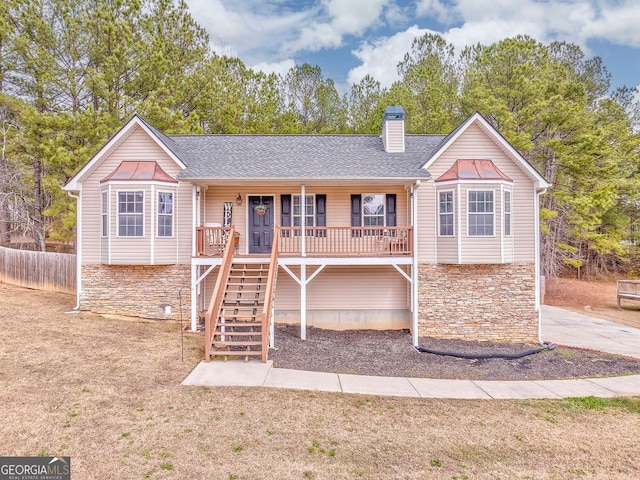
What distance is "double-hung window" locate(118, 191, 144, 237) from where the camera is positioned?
11.9 metres

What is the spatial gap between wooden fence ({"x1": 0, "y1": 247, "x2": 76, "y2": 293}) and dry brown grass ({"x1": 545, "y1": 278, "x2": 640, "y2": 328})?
2440 cm

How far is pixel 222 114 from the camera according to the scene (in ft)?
77.5

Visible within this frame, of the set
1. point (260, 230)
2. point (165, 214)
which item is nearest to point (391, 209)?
point (260, 230)

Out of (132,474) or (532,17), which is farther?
(532,17)

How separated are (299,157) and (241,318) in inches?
256

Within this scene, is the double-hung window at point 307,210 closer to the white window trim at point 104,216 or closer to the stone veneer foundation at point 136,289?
the stone veneer foundation at point 136,289

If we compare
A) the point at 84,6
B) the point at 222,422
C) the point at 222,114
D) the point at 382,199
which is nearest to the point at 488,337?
the point at 382,199

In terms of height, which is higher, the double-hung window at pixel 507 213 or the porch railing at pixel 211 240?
the double-hung window at pixel 507 213

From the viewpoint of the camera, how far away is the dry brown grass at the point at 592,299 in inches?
715

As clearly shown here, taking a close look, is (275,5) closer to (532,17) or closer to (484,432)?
(532,17)

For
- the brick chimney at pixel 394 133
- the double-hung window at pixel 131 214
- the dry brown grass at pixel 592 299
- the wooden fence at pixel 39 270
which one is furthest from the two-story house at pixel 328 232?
the dry brown grass at pixel 592 299

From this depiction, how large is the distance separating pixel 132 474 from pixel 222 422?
1525mm

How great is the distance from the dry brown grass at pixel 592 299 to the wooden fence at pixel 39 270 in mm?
24403

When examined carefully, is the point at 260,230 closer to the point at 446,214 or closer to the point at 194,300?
the point at 194,300
